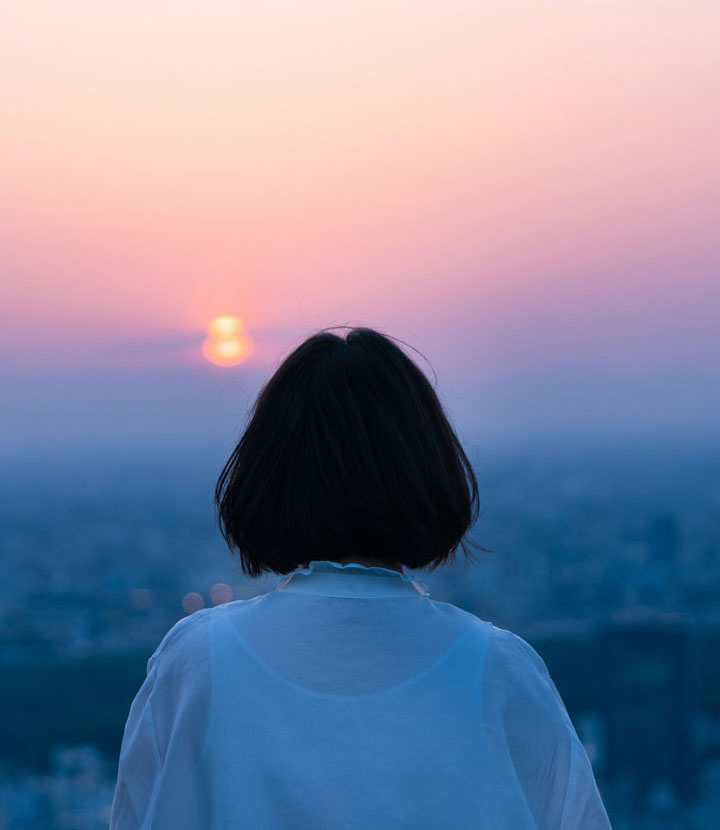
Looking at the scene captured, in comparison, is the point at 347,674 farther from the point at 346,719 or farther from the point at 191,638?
the point at 191,638

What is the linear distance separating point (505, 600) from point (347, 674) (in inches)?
836

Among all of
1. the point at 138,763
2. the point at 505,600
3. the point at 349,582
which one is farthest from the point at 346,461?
the point at 505,600

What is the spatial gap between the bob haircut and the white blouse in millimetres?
57

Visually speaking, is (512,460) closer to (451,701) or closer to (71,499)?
(71,499)

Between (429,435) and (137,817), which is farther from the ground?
(429,435)

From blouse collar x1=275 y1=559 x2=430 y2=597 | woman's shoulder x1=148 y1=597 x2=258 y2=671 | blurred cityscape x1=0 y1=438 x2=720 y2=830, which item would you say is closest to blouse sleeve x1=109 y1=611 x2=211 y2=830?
woman's shoulder x1=148 y1=597 x2=258 y2=671

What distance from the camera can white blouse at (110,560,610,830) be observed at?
81cm

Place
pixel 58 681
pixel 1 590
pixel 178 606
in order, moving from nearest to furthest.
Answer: pixel 58 681 → pixel 178 606 → pixel 1 590

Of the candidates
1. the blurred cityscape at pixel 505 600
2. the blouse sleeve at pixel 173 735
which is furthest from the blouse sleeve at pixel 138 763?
the blurred cityscape at pixel 505 600

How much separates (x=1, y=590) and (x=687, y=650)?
55.4 ft

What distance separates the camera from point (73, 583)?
21.0m

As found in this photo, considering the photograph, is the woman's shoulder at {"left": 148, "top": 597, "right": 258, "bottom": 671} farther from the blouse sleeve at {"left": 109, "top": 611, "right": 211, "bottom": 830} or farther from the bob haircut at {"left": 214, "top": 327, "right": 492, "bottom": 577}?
the bob haircut at {"left": 214, "top": 327, "right": 492, "bottom": 577}

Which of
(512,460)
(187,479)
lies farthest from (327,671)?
(512,460)

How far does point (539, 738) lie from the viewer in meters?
0.87
